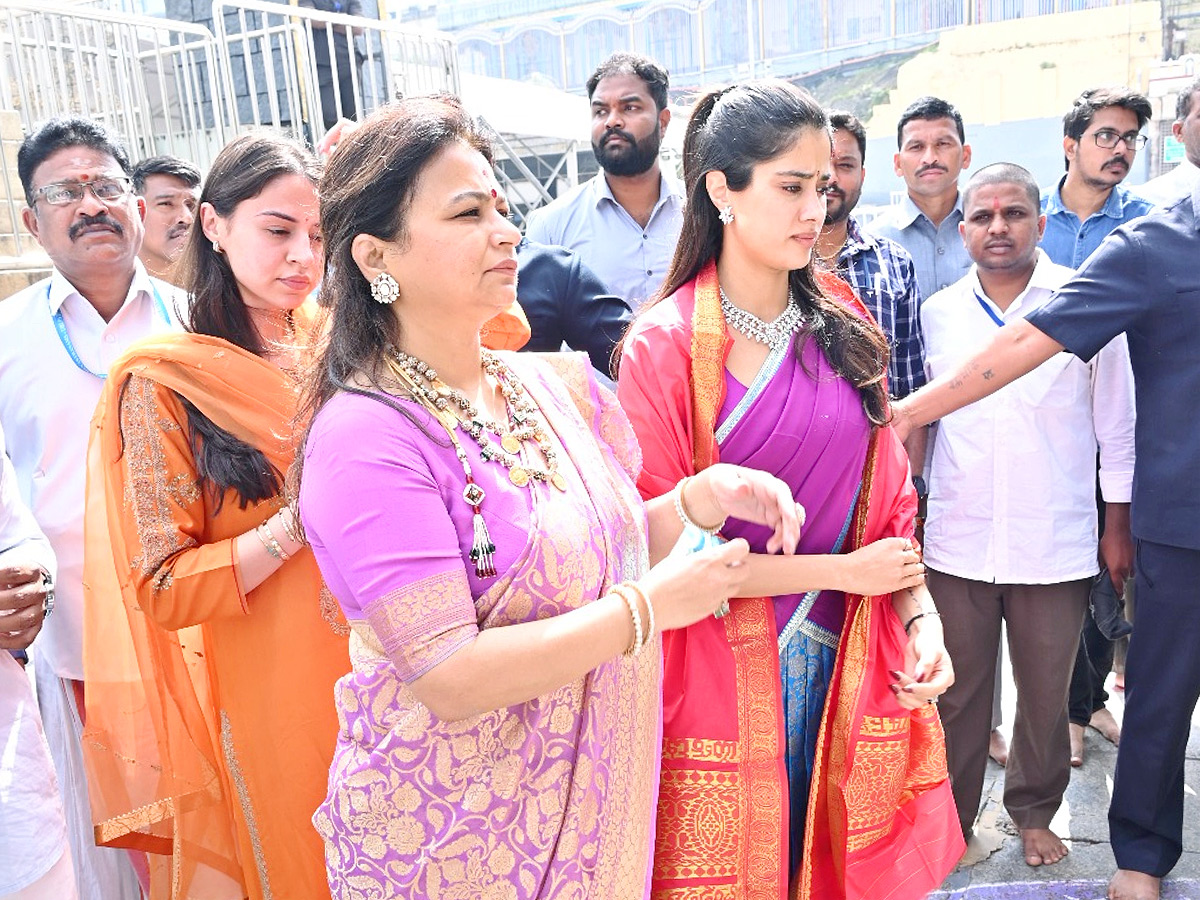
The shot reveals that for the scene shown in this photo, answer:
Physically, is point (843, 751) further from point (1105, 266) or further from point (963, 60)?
point (963, 60)

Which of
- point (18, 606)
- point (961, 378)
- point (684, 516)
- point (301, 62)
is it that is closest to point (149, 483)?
point (18, 606)

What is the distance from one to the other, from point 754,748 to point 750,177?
1046mm

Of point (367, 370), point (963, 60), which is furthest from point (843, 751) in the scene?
point (963, 60)

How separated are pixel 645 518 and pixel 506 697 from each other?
0.46 meters

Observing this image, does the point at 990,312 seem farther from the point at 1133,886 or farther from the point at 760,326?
the point at 1133,886

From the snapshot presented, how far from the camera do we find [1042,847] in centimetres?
298

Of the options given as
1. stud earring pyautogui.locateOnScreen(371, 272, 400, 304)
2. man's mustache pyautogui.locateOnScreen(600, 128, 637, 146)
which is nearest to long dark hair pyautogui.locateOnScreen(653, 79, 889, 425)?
stud earring pyautogui.locateOnScreen(371, 272, 400, 304)

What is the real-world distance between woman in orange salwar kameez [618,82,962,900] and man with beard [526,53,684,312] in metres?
1.67

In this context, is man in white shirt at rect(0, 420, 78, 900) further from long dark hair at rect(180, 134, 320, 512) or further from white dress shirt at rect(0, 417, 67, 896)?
long dark hair at rect(180, 134, 320, 512)

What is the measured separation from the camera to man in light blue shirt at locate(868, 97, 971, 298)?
4.14 metres

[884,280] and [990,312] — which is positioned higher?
[884,280]

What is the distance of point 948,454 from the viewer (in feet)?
9.69

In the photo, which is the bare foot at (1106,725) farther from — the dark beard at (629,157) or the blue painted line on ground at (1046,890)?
the dark beard at (629,157)

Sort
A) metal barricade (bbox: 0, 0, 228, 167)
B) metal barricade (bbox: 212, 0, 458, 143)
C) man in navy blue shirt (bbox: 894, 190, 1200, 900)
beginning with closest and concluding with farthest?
man in navy blue shirt (bbox: 894, 190, 1200, 900) → metal barricade (bbox: 0, 0, 228, 167) → metal barricade (bbox: 212, 0, 458, 143)
